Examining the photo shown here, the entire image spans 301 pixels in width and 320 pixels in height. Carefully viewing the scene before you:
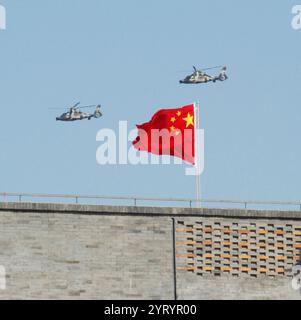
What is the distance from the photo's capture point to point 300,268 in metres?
152

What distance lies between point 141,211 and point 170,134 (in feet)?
15.5

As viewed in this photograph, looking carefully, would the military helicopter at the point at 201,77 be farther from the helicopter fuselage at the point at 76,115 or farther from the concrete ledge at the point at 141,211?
the concrete ledge at the point at 141,211

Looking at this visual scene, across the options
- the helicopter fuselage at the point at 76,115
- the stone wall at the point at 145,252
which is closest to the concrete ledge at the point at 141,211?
the stone wall at the point at 145,252

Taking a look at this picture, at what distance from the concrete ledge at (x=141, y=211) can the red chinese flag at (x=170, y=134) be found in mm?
2733

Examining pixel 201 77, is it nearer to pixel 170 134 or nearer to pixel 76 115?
pixel 76 115

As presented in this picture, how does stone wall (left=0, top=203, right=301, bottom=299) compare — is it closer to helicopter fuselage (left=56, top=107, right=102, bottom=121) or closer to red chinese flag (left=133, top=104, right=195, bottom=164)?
red chinese flag (left=133, top=104, right=195, bottom=164)

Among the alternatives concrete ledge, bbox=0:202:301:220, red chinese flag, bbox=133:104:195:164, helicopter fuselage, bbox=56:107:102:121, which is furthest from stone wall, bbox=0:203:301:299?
helicopter fuselage, bbox=56:107:102:121

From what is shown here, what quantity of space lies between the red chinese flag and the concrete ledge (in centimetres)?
273

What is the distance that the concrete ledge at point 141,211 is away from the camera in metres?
148
